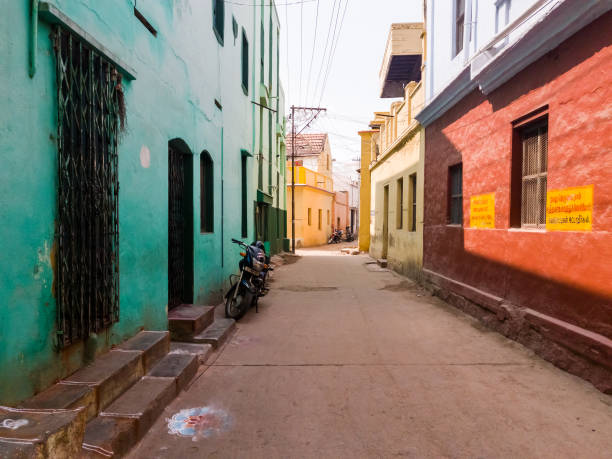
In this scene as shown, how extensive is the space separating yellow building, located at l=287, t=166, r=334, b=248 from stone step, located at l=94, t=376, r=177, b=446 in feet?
76.2

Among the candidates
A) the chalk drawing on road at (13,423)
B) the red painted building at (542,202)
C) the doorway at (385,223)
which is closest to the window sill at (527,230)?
the red painted building at (542,202)

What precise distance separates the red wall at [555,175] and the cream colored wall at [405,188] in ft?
8.96

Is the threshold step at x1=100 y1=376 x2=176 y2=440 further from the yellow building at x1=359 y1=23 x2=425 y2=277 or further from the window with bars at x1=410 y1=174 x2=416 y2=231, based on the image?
the window with bars at x1=410 y1=174 x2=416 y2=231

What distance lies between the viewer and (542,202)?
15.7 feet

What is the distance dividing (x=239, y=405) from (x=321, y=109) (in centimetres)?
2560

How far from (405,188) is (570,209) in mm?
7342

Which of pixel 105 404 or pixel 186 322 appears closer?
pixel 105 404

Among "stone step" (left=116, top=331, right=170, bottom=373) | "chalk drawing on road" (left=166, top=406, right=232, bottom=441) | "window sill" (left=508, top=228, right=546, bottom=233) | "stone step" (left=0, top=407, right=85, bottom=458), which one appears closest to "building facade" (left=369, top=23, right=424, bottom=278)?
"window sill" (left=508, top=228, right=546, bottom=233)

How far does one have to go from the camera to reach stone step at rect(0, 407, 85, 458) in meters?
1.65

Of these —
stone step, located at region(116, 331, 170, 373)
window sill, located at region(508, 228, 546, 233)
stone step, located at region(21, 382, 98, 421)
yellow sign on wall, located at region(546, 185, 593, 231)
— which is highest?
yellow sign on wall, located at region(546, 185, 593, 231)

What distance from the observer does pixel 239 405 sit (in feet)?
10.6

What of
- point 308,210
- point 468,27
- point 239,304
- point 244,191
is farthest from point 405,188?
point 308,210

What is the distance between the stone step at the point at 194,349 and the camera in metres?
4.19

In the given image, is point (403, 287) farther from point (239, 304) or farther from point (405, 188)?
point (239, 304)
